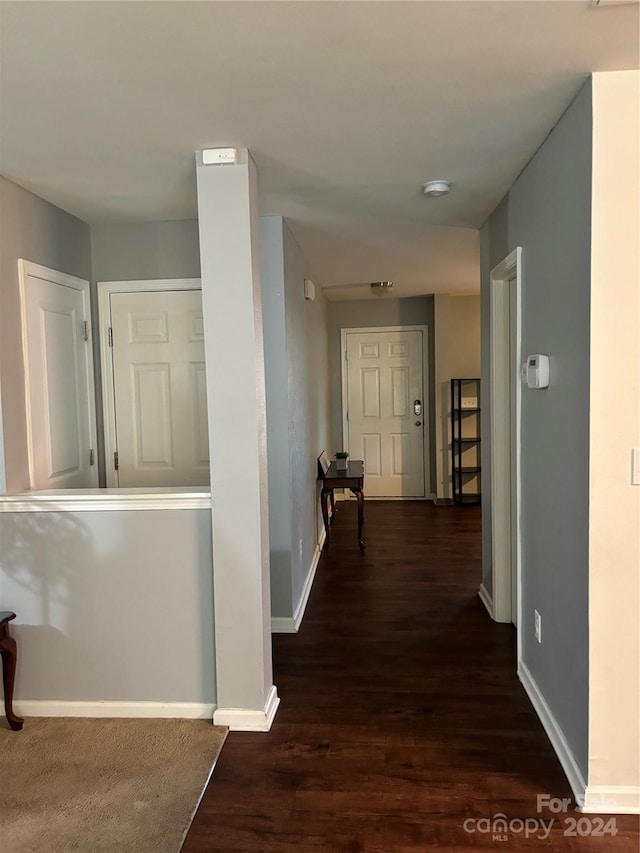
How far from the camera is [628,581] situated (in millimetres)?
1827

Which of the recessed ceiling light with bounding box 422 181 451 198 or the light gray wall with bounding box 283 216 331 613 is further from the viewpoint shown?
the light gray wall with bounding box 283 216 331 613

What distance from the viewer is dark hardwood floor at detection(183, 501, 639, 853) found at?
1782mm

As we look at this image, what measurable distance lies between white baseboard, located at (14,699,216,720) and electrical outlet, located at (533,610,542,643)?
1418mm

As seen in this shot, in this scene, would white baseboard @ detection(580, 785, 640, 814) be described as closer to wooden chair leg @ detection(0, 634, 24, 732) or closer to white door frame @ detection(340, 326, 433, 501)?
wooden chair leg @ detection(0, 634, 24, 732)

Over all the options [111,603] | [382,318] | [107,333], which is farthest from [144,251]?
[382,318]

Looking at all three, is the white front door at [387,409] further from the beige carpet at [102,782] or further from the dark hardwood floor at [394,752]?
the beige carpet at [102,782]

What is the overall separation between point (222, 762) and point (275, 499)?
4.62 ft

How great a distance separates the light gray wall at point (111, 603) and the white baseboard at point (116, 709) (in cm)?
2

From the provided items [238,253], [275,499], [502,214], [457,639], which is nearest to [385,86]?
[238,253]

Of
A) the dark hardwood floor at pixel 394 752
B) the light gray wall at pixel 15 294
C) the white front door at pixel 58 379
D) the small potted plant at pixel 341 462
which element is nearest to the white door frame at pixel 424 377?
the small potted plant at pixel 341 462

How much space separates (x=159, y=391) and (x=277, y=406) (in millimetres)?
718

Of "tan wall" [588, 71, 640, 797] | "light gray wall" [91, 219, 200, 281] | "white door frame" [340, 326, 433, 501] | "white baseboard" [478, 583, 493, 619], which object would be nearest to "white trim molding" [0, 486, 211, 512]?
"light gray wall" [91, 219, 200, 281]

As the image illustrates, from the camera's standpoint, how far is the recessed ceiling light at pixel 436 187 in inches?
104

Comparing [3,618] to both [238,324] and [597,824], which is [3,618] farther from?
[597,824]
